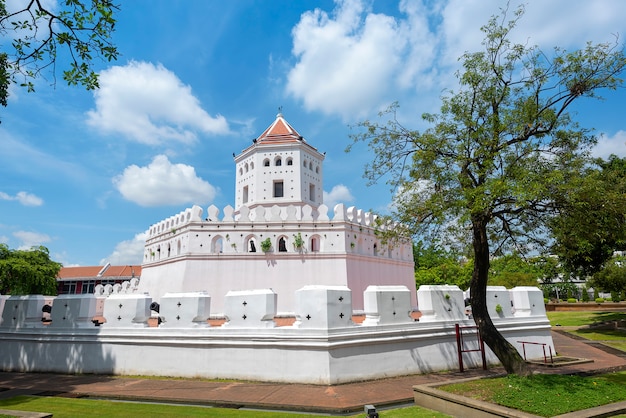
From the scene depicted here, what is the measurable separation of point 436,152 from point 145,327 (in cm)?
852

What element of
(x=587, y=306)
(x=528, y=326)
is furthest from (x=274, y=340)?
(x=587, y=306)

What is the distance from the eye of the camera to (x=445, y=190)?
873 centimetres

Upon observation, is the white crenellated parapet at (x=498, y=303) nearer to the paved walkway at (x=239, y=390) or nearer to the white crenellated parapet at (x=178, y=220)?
the paved walkway at (x=239, y=390)

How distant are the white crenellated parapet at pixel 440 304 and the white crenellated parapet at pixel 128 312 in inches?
286

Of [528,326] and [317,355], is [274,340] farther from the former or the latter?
[528,326]

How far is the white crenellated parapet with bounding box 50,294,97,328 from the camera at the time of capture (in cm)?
1025

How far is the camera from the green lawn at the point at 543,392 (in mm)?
5855

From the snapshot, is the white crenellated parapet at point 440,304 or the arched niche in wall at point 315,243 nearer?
the white crenellated parapet at point 440,304

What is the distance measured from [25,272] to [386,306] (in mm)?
36209

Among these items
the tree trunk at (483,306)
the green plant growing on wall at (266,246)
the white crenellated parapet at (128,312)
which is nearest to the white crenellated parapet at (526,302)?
the tree trunk at (483,306)

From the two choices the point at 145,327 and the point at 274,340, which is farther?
the point at 145,327

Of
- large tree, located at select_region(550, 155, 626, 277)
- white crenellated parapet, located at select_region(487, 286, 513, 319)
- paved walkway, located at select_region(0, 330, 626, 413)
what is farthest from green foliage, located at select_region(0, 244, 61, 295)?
large tree, located at select_region(550, 155, 626, 277)

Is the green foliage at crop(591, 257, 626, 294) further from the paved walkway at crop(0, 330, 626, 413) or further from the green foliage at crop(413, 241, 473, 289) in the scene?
the paved walkway at crop(0, 330, 626, 413)

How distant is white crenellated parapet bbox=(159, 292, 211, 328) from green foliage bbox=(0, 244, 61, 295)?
1243 inches
